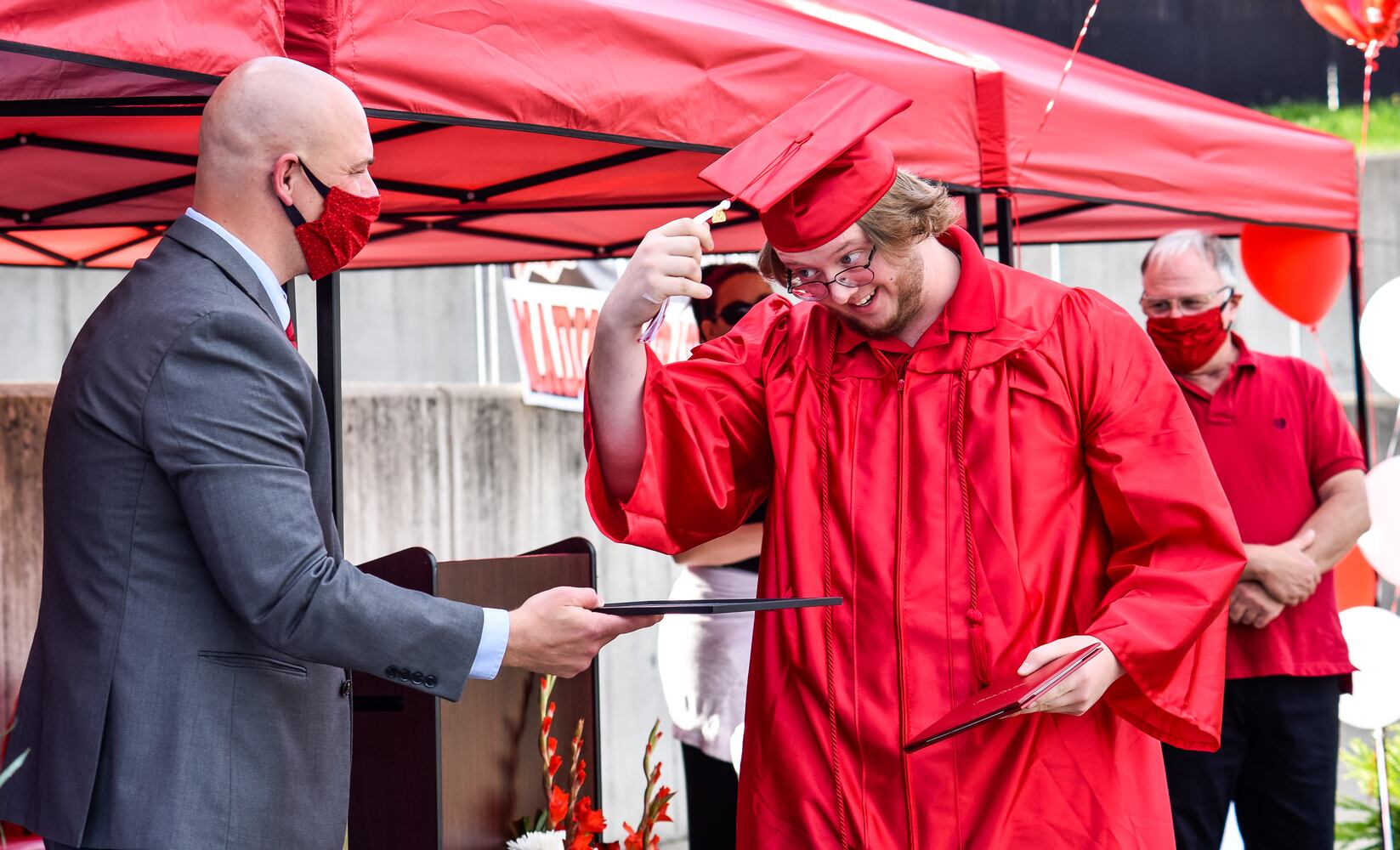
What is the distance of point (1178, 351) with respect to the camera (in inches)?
139

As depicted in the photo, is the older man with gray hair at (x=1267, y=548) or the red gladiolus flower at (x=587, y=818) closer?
the red gladiolus flower at (x=587, y=818)

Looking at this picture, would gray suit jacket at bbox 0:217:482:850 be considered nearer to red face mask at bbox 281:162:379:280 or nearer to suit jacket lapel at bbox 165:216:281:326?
suit jacket lapel at bbox 165:216:281:326

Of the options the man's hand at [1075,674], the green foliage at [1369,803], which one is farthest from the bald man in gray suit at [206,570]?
the green foliage at [1369,803]

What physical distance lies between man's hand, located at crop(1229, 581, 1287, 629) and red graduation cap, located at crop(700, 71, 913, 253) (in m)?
1.91

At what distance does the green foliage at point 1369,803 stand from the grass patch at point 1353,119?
729 centimetres

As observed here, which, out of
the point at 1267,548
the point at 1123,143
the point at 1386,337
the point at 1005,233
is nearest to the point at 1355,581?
the point at 1386,337

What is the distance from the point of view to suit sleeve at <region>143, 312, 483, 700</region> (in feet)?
5.23

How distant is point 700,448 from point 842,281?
1.06 ft

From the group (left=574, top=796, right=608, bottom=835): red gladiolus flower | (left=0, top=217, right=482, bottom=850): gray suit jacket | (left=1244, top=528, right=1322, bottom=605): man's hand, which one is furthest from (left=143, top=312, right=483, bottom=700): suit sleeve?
(left=1244, top=528, right=1322, bottom=605): man's hand

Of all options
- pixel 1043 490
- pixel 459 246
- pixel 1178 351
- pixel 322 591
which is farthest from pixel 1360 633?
pixel 322 591

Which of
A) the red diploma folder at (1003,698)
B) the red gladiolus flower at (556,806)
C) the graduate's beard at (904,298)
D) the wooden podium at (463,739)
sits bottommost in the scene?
the red gladiolus flower at (556,806)

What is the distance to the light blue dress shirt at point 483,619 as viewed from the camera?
175 cm

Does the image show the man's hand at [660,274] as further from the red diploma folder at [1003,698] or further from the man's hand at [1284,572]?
the man's hand at [1284,572]

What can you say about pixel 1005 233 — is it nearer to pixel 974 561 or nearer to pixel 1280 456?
pixel 1280 456
